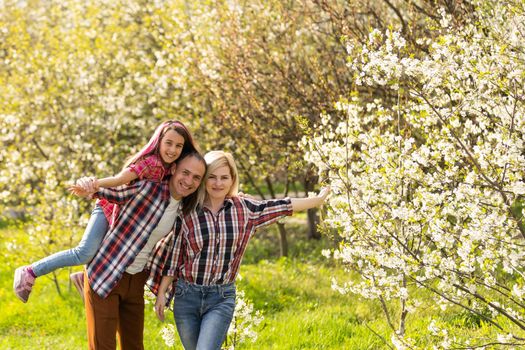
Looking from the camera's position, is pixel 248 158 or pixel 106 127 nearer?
pixel 248 158

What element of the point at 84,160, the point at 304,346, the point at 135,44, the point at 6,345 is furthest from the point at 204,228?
the point at 135,44

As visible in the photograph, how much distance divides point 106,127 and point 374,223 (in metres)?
8.81

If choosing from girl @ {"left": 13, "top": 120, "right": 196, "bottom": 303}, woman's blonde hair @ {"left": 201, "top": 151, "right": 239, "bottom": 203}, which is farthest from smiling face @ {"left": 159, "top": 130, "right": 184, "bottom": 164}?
woman's blonde hair @ {"left": 201, "top": 151, "right": 239, "bottom": 203}

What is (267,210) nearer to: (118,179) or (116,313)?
(118,179)

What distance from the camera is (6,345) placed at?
7.02 m

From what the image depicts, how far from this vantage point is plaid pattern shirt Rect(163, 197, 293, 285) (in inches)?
163

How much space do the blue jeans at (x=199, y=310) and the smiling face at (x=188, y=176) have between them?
1.93 ft

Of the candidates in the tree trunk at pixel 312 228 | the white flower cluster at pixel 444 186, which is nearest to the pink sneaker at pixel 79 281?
the white flower cluster at pixel 444 186

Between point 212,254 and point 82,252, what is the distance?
82cm

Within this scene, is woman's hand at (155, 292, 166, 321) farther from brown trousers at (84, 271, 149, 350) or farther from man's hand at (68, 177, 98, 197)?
man's hand at (68, 177, 98, 197)

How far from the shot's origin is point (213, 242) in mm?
4156

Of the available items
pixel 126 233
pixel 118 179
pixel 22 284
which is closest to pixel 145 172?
pixel 118 179

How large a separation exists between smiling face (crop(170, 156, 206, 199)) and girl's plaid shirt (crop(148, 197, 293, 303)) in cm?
16

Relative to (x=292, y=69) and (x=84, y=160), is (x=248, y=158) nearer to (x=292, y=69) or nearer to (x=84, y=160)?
(x=292, y=69)
